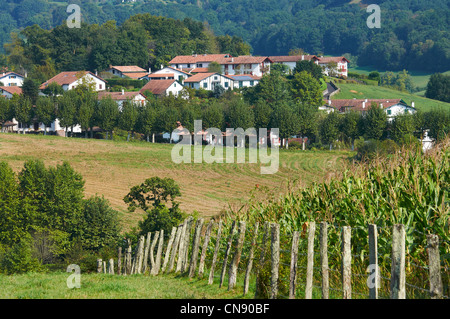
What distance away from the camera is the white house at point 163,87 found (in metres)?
110

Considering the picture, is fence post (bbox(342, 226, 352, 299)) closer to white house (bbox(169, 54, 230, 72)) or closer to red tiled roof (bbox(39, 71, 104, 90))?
red tiled roof (bbox(39, 71, 104, 90))

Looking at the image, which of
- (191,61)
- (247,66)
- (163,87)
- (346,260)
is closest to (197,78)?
(163,87)

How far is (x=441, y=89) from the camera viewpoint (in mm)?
128250

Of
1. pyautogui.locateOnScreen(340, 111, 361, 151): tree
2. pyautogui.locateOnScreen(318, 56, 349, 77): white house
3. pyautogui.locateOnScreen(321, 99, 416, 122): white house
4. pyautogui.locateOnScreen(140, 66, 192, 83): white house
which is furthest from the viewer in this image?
pyautogui.locateOnScreen(318, 56, 349, 77): white house

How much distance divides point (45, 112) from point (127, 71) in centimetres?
4178

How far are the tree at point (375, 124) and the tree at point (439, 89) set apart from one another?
177ft

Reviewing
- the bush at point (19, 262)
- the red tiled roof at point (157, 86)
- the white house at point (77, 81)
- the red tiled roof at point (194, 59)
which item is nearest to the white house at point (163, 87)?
the red tiled roof at point (157, 86)

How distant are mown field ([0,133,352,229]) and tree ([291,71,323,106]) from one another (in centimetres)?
A: 3553

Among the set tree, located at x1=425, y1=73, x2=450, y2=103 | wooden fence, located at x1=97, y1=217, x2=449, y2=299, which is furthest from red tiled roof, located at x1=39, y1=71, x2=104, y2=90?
wooden fence, located at x1=97, y1=217, x2=449, y2=299

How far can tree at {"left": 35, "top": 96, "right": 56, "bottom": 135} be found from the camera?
3580 inches

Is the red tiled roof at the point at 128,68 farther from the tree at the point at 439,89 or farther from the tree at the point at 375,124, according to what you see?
the tree at the point at 375,124

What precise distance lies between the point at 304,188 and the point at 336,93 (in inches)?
4133

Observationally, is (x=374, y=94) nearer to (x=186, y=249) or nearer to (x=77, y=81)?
(x=77, y=81)
